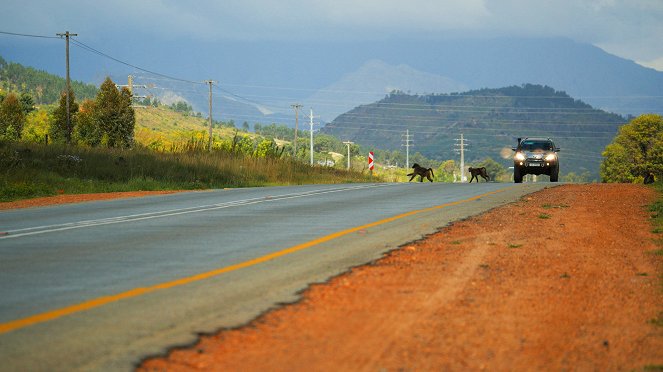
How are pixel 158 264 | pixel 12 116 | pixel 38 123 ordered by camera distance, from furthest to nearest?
pixel 38 123
pixel 12 116
pixel 158 264

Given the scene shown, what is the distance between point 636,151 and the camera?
11656cm

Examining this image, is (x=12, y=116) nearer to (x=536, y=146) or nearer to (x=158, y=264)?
(x=536, y=146)

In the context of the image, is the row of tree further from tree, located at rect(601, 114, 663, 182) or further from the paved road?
the paved road

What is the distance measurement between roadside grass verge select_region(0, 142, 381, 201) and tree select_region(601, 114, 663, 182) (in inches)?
3196

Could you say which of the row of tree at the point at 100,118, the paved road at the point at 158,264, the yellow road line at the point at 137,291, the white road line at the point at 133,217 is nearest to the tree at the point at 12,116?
the row of tree at the point at 100,118

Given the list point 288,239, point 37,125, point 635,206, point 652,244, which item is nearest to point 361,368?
point 288,239

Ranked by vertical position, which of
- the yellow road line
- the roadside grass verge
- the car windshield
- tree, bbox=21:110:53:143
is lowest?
the yellow road line

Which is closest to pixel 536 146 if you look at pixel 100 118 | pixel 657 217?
pixel 657 217

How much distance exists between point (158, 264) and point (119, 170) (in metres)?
22.4

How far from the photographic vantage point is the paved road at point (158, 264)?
681cm

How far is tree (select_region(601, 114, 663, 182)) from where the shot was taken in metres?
113

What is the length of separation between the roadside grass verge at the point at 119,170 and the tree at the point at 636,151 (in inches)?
3196

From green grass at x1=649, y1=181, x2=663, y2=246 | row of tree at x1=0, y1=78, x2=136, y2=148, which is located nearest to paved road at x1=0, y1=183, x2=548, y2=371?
green grass at x1=649, y1=181, x2=663, y2=246

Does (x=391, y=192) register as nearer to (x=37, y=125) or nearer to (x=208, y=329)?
(x=208, y=329)
